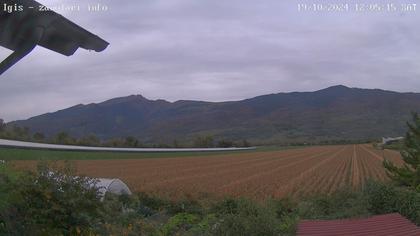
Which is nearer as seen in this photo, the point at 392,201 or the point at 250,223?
the point at 250,223

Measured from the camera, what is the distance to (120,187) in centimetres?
1772

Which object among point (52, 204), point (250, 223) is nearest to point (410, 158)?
point (250, 223)

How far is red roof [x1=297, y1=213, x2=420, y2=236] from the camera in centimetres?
664

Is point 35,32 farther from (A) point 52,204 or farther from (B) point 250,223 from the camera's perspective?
(B) point 250,223

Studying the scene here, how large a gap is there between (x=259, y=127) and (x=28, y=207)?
189241 mm

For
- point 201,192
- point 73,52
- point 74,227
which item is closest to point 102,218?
point 74,227

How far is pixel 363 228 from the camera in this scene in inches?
273

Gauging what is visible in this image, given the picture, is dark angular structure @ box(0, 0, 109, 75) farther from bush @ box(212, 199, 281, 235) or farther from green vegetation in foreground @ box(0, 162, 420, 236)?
bush @ box(212, 199, 281, 235)

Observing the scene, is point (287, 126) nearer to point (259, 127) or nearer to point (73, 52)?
point (259, 127)

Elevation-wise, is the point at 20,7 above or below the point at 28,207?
above

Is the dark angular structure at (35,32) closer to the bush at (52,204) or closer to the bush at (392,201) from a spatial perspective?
the bush at (52,204)

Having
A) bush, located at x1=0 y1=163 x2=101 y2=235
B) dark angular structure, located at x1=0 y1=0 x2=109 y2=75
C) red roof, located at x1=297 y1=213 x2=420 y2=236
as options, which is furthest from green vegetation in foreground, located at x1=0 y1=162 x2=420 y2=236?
dark angular structure, located at x1=0 y1=0 x2=109 y2=75

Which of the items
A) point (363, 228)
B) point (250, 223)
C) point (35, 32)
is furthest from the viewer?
point (250, 223)

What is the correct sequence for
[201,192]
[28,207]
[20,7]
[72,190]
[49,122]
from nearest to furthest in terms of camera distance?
1. [20,7]
2. [28,207]
3. [72,190]
4. [201,192]
5. [49,122]
